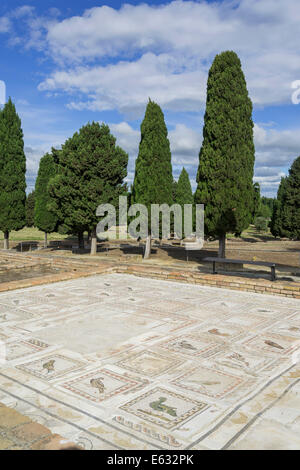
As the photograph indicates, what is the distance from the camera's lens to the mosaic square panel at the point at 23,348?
553 centimetres

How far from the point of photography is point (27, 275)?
46.7ft

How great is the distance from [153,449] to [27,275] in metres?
11.9

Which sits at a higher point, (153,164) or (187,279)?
(153,164)

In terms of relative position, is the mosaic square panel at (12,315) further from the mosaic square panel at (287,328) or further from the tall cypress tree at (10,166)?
the tall cypress tree at (10,166)

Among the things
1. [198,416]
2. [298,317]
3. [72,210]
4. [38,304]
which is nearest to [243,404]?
[198,416]

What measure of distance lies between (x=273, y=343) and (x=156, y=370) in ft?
7.17

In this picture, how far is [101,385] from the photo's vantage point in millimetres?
4562

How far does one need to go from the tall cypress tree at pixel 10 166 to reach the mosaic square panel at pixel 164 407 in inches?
870

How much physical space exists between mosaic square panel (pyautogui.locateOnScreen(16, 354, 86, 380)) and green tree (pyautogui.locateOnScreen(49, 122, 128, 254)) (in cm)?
1452

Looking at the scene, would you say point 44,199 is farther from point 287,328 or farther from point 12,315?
point 287,328

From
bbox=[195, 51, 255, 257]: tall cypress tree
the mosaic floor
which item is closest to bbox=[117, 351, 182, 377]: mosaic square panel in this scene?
the mosaic floor

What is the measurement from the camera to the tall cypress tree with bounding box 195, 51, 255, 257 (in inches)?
655

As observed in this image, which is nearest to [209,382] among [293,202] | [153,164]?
[153,164]

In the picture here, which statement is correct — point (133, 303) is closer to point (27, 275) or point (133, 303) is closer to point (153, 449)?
point (153, 449)
